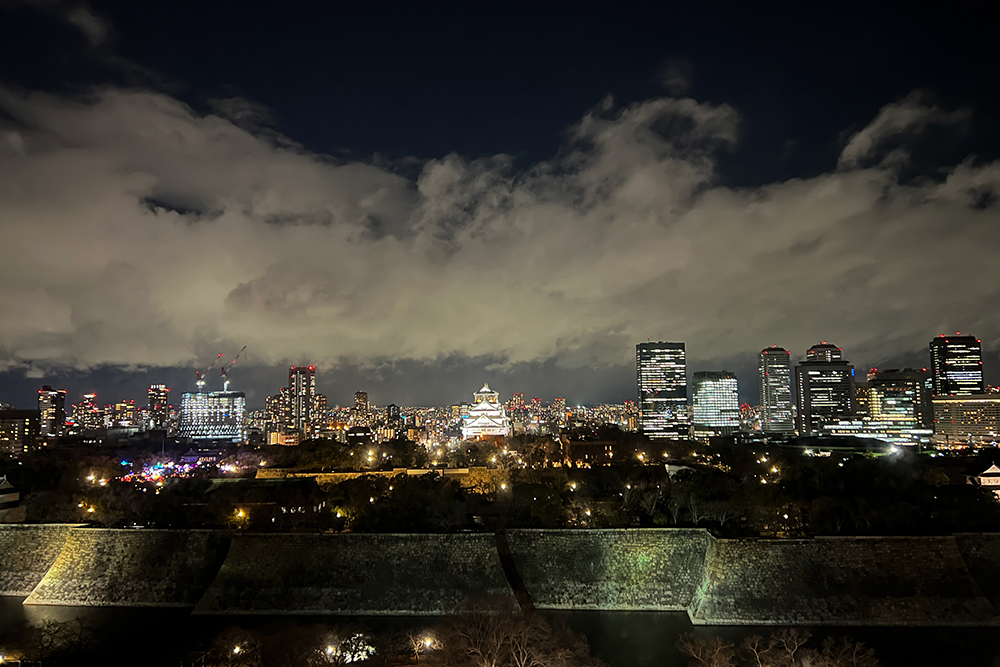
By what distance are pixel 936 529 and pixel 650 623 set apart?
453 inches

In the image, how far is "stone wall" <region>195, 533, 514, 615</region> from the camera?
21500 millimetres

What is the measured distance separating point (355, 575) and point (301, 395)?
529 feet

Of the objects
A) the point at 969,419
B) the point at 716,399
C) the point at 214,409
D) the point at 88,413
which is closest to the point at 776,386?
the point at 716,399

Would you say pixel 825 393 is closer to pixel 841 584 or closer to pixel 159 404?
pixel 841 584

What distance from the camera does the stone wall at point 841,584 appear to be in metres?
19.4

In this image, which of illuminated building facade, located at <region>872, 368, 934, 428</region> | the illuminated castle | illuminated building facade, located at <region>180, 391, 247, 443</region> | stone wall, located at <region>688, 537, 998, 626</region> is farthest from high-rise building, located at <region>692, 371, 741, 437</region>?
stone wall, located at <region>688, 537, 998, 626</region>

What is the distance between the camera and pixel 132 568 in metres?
23.3

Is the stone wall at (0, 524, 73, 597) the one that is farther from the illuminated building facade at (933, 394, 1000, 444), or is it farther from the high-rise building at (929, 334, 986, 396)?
the high-rise building at (929, 334, 986, 396)

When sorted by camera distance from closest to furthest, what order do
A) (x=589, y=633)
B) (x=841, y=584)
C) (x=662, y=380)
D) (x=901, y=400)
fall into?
(x=589, y=633) < (x=841, y=584) < (x=901, y=400) < (x=662, y=380)

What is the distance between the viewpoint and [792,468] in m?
33.9

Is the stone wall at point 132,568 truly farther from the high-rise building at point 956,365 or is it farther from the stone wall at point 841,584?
the high-rise building at point 956,365

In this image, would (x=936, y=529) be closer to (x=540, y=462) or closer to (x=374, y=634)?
(x=374, y=634)

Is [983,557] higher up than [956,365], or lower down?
lower down

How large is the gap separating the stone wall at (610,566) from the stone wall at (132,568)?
1197 centimetres
